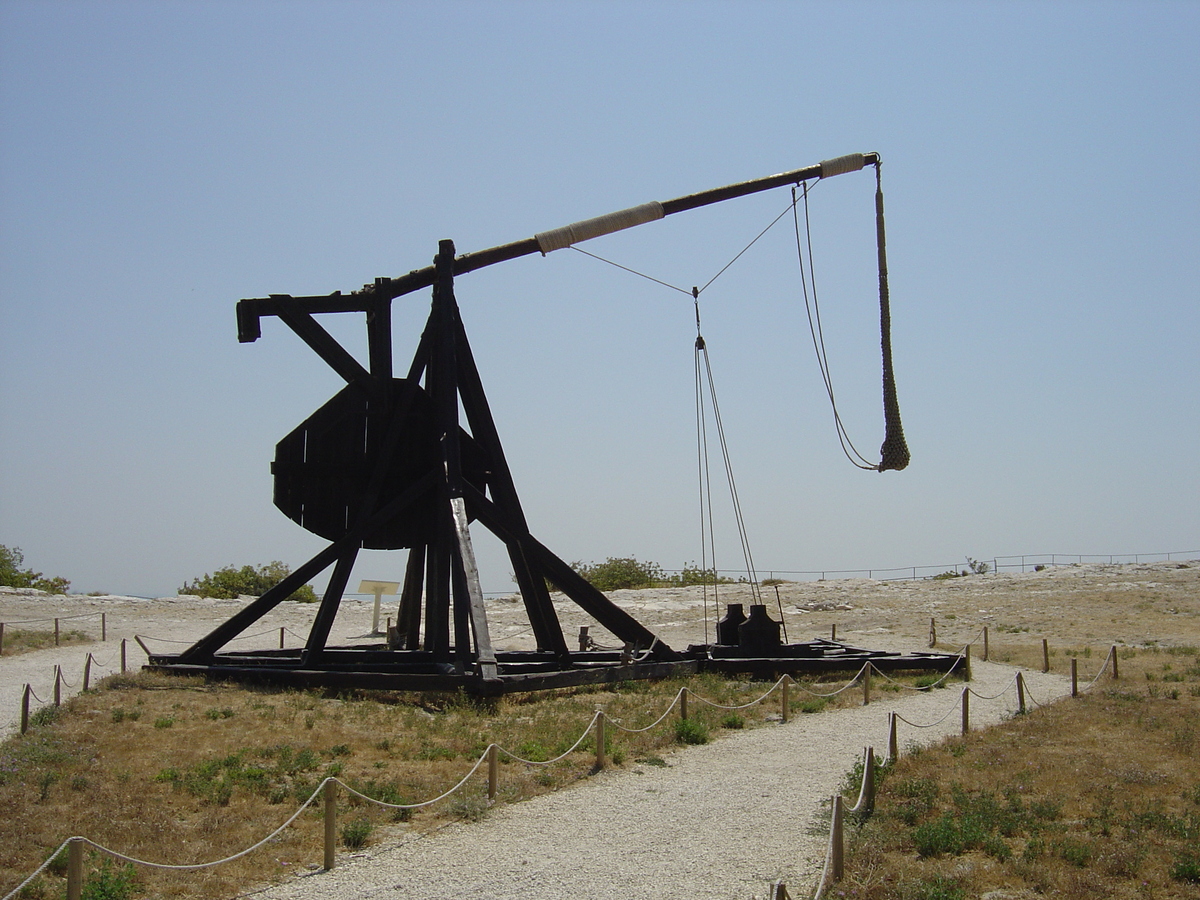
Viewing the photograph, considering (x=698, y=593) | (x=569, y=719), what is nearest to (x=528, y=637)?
(x=698, y=593)

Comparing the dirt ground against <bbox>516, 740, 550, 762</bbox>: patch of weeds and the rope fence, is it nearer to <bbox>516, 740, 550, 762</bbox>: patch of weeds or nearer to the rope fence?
the rope fence

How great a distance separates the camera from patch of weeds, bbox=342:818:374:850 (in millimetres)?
7949

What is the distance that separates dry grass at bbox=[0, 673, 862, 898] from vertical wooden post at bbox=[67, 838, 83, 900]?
3.97 feet

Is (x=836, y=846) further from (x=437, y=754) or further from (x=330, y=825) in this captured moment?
(x=437, y=754)

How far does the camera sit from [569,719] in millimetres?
12938

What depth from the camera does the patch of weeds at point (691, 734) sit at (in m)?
12.2

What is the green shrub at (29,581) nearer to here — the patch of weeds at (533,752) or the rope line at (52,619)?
the rope line at (52,619)

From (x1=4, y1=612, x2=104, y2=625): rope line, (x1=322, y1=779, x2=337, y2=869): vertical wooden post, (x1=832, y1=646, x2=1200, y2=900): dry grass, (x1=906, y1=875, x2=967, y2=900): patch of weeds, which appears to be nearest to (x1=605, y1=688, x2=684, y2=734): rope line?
(x1=832, y1=646, x2=1200, y2=900): dry grass

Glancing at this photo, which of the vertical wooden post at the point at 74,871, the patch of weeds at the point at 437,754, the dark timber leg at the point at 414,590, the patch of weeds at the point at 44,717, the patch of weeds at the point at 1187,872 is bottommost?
the patch of weeds at the point at 1187,872

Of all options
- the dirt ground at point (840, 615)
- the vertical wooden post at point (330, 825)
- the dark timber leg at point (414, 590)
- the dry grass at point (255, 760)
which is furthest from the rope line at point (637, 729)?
the dirt ground at point (840, 615)

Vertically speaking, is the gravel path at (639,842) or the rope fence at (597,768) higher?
the rope fence at (597,768)

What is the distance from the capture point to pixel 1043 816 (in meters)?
8.90

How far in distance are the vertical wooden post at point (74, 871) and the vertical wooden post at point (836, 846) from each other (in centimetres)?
454

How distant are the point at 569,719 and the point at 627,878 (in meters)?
5.77
